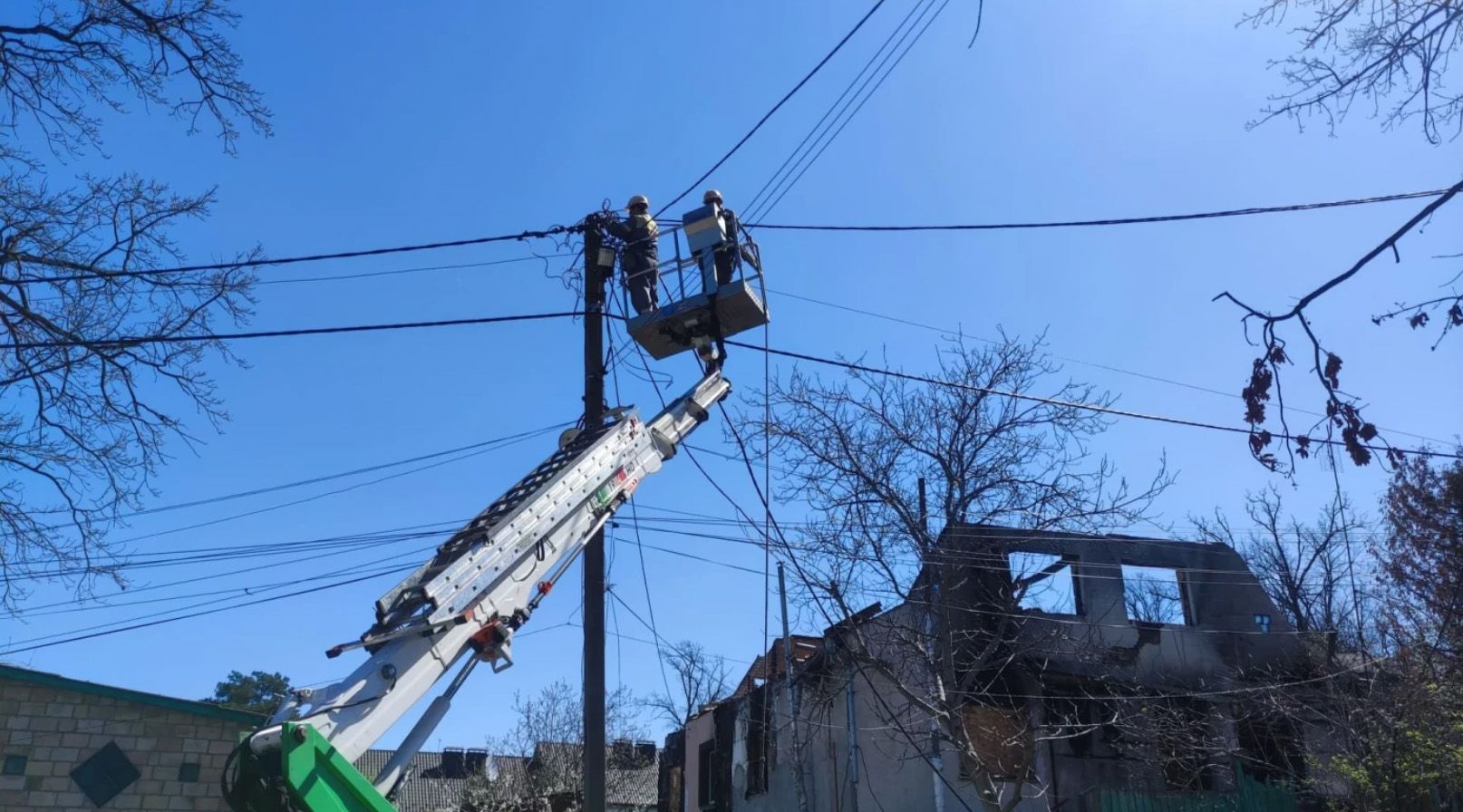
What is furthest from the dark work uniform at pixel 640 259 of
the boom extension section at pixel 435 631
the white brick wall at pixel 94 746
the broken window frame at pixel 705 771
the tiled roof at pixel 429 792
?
the tiled roof at pixel 429 792

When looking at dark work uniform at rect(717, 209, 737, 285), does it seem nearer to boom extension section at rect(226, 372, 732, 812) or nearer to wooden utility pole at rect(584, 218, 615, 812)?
wooden utility pole at rect(584, 218, 615, 812)

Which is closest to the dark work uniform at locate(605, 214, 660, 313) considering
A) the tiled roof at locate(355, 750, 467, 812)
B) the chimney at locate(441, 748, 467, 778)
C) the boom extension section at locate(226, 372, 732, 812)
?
the boom extension section at locate(226, 372, 732, 812)

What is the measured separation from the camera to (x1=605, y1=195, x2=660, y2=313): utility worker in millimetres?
12102

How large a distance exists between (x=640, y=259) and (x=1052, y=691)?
12.9 meters

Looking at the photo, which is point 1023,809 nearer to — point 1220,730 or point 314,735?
point 1220,730

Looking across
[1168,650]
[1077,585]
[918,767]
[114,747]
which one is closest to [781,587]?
[918,767]

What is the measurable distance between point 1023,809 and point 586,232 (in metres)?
12.6

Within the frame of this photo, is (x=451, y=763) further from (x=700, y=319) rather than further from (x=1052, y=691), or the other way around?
(x=700, y=319)

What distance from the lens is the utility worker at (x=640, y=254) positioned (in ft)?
39.7

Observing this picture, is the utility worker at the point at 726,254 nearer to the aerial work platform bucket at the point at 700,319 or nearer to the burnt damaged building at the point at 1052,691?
the aerial work platform bucket at the point at 700,319

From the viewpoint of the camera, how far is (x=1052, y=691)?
20984 millimetres

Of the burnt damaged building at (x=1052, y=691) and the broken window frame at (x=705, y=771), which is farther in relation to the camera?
the broken window frame at (x=705, y=771)

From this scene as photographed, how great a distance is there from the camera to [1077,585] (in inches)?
870

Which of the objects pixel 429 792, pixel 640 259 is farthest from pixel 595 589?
pixel 429 792
